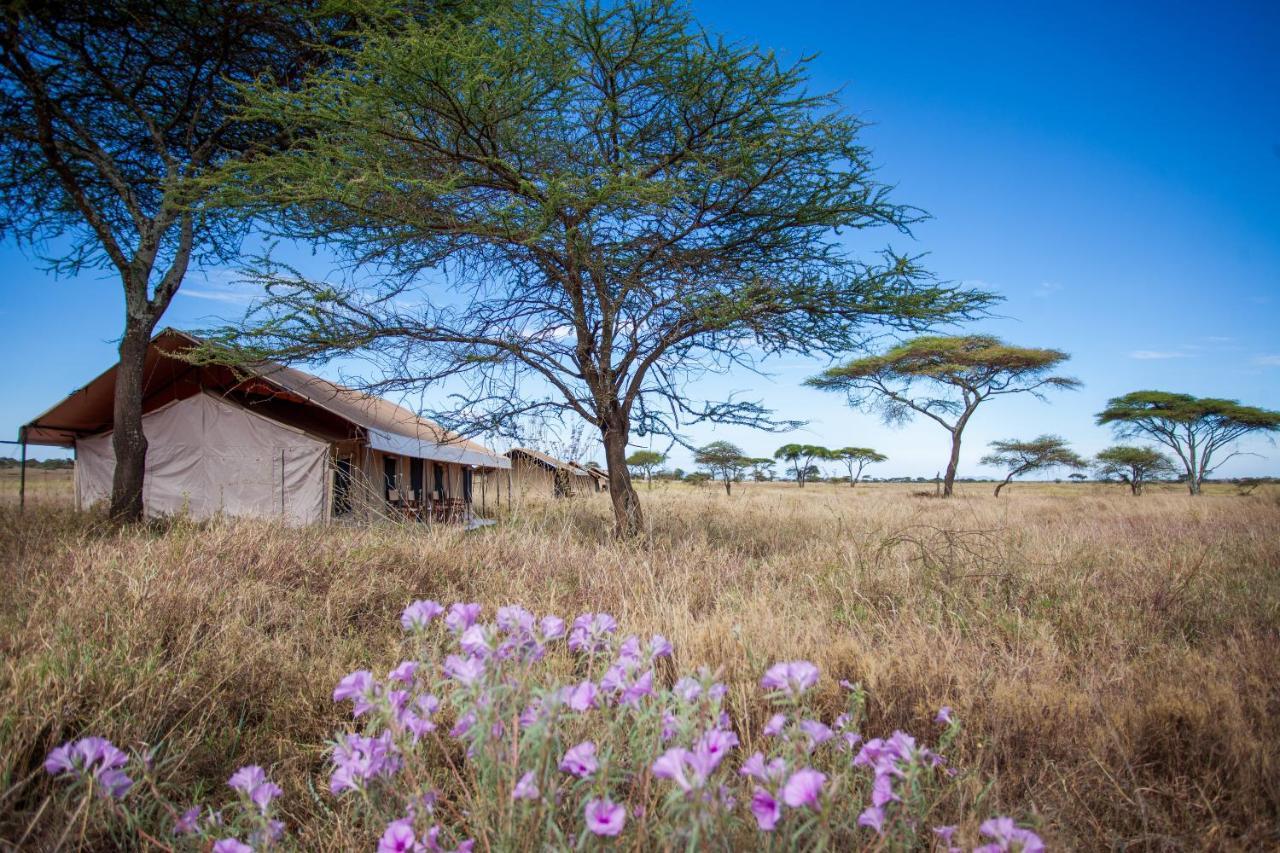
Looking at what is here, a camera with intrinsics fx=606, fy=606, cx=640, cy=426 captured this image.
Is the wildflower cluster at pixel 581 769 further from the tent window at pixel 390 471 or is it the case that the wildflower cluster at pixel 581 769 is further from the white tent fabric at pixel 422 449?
the tent window at pixel 390 471

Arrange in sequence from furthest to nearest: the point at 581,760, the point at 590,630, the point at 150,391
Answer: the point at 150,391
the point at 590,630
the point at 581,760

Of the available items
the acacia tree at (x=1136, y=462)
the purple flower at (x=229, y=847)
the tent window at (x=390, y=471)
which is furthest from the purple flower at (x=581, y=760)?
the acacia tree at (x=1136, y=462)

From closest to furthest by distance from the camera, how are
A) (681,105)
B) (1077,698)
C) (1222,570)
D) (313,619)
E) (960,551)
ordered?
(1077,698) < (313,619) < (1222,570) < (960,551) < (681,105)

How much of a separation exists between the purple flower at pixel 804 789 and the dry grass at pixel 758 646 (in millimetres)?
791

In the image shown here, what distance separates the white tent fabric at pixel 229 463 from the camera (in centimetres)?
1204

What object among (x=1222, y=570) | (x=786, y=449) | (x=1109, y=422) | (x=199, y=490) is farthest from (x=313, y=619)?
(x=786, y=449)

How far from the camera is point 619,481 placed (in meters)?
7.47

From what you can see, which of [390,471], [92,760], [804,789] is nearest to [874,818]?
[804,789]

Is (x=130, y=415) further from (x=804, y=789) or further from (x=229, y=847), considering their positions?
(x=804, y=789)

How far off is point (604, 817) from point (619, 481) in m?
6.54

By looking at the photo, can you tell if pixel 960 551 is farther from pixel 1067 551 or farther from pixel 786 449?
pixel 786 449

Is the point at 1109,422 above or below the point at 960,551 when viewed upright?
above

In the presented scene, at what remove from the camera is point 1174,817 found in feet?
5.74

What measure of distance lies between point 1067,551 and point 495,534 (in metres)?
5.39
